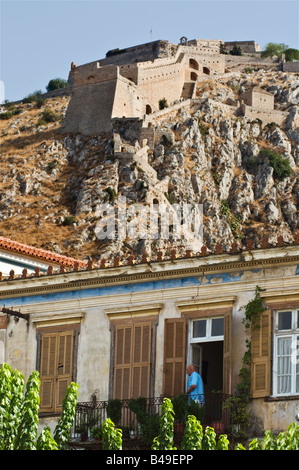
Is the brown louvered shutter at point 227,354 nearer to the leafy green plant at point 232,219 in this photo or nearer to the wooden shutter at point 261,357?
the wooden shutter at point 261,357

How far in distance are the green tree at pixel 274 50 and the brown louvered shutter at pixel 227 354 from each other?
130160 millimetres

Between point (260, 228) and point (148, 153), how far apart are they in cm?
1252

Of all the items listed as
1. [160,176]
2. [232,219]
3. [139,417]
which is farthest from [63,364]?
[232,219]

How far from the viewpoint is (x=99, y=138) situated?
11050 cm

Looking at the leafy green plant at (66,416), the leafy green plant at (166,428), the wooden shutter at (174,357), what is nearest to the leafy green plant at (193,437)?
the leafy green plant at (166,428)

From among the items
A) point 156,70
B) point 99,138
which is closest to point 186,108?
point 156,70

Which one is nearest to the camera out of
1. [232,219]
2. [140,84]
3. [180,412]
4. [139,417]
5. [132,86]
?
[180,412]

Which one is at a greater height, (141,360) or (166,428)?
(141,360)

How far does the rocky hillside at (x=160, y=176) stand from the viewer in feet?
326

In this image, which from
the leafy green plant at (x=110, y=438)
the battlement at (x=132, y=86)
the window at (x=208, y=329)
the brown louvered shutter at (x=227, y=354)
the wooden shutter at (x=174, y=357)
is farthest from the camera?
the battlement at (x=132, y=86)

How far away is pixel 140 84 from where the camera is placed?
12150 centimetres

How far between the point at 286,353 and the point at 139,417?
11.8 ft

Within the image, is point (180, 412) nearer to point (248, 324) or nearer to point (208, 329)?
point (208, 329)
